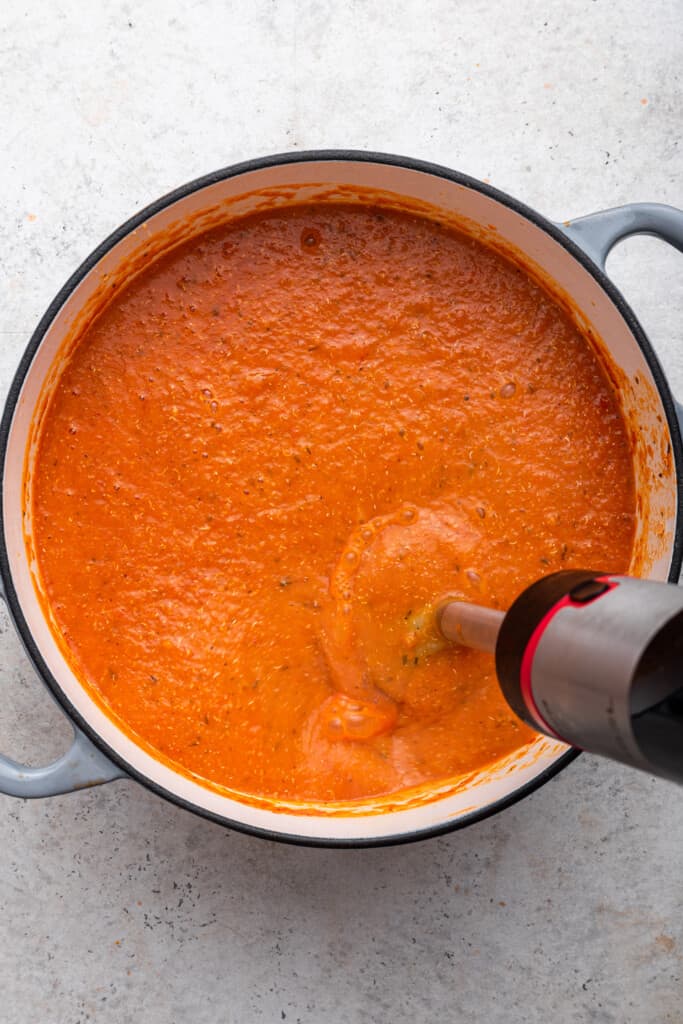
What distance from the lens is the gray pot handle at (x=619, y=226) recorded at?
1.24m

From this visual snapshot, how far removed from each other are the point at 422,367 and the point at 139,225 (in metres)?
0.46

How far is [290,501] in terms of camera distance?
139 cm

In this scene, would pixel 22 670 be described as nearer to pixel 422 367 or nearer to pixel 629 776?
pixel 422 367

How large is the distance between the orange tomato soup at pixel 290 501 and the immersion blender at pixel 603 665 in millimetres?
440

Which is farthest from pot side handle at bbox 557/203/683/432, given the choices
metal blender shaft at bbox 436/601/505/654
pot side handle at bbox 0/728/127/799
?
pot side handle at bbox 0/728/127/799

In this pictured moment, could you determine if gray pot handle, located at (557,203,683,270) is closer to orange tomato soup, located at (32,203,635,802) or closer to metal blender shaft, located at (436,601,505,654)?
orange tomato soup, located at (32,203,635,802)

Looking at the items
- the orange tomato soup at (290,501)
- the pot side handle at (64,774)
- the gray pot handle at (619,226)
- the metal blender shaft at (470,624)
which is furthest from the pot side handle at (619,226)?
the pot side handle at (64,774)

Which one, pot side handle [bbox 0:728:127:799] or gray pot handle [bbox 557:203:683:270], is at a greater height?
gray pot handle [bbox 557:203:683:270]

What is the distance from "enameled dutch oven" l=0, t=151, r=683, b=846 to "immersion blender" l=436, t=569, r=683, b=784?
436 millimetres

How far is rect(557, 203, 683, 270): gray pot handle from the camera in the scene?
1.24 meters

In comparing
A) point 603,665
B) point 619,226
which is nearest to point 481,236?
point 619,226

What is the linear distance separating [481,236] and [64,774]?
1.01 metres

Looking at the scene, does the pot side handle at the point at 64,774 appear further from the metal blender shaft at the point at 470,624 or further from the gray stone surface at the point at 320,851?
the metal blender shaft at the point at 470,624

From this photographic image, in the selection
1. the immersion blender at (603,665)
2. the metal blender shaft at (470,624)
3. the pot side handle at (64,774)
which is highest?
the immersion blender at (603,665)
